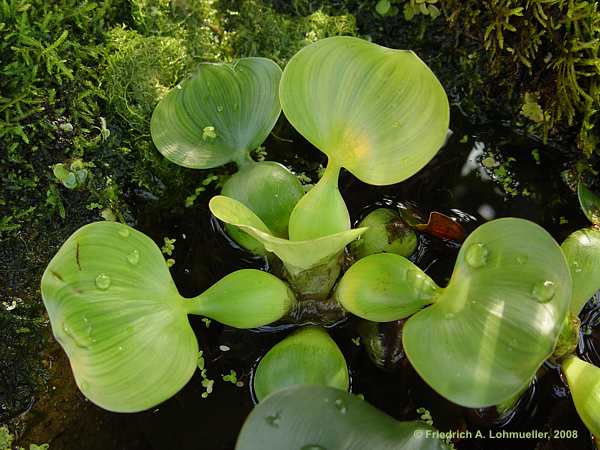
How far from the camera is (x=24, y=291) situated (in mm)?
1465

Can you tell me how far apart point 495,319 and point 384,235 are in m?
0.40

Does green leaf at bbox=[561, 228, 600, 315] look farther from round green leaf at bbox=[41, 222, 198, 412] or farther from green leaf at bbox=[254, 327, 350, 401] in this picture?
round green leaf at bbox=[41, 222, 198, 412]

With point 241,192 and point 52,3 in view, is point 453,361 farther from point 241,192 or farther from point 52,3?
point 52,3

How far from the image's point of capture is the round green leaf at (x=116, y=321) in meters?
1.17

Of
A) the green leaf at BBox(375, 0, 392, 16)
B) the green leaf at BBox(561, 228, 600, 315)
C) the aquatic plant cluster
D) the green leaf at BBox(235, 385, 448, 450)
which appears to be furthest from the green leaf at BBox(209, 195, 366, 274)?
the green leaf at BBox(375, 0, 392, 16)

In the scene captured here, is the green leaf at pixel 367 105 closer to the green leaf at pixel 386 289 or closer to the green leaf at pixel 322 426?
Result: the green leaf at pixel 386 289

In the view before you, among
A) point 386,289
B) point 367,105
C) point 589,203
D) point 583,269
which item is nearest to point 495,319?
point 386,289

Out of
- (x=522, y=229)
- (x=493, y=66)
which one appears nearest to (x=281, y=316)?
(x=522, y=229)

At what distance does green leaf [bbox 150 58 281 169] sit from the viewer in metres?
1.46

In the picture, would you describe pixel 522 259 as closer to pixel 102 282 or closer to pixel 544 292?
pixel 544 292

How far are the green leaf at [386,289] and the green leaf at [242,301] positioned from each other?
0.55 ft

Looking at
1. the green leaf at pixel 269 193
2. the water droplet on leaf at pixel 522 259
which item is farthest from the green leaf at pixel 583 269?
the green leaf at pixel 269 193

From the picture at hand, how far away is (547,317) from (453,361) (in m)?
0.19

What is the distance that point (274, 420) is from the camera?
1.10 meters
